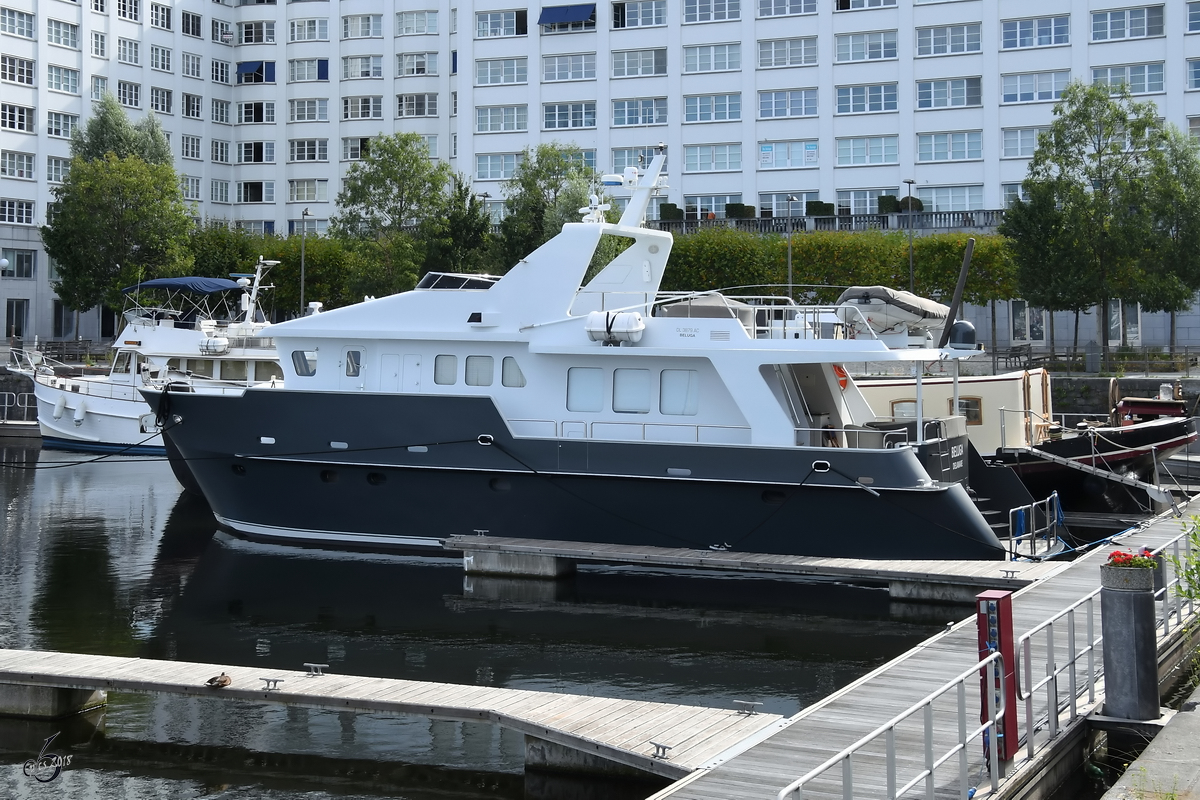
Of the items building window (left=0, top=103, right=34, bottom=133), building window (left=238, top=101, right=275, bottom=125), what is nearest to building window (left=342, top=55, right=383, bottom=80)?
building window (left=238, top=101, right=275, bottom=125)

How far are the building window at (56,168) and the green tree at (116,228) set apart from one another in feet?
36.6

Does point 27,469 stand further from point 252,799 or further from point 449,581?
point 252,799

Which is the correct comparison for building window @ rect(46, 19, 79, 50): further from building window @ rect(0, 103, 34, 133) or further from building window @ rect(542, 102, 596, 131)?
building window @ rect(542, 102, 596, 131)

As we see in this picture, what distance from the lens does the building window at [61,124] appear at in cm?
6512

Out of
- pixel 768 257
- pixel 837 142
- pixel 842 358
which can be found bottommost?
pixel 842 358

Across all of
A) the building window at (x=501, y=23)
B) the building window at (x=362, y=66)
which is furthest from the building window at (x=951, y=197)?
the building window at (x=362, y=66)

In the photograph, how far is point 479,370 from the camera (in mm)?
20344

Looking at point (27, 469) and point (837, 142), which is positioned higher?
point (837, 142)

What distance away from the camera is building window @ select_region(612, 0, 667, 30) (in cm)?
6022

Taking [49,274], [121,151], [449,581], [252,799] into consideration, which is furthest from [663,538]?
[49,274]

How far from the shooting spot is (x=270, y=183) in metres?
74.2

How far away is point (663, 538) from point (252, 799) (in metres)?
9.33

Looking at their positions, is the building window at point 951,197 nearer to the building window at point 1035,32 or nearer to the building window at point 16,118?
the building window at point 1035,32

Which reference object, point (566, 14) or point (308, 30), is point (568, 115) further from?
point (308, 30)
